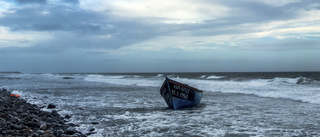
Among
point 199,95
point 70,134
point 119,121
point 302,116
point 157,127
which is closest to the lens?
point 70,134

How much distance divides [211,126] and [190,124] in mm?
731

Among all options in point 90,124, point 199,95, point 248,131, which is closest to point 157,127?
point 90,124

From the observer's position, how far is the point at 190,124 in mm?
8070

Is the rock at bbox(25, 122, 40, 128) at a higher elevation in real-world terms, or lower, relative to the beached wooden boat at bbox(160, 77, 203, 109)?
lower

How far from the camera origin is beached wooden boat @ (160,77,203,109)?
11539mm

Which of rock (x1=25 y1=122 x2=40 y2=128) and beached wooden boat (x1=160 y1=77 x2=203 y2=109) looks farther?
beached wooden boat (x1=160 y1=77 x2=203 y2=109)

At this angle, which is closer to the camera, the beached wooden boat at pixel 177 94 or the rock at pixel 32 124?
the rock at pixel 32 124

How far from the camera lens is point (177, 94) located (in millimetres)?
11664

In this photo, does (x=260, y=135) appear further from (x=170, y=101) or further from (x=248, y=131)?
(x=170, y=101)

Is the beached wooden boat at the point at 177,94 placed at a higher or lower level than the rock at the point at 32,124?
higher

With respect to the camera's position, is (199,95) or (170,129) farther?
(199,95)

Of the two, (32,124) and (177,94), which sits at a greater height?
(177,94)

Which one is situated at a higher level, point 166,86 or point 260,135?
point 166,86

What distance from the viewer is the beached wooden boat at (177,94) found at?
11.5m
